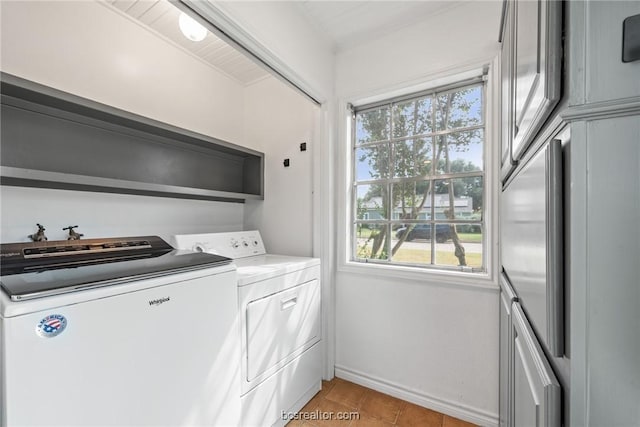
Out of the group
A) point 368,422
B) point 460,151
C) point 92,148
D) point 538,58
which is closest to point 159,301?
point 92,148

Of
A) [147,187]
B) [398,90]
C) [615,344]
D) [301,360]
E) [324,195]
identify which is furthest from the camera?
[324,195]

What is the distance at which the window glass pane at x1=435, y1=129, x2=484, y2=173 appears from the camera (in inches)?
66.3

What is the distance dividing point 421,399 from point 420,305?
0.63m

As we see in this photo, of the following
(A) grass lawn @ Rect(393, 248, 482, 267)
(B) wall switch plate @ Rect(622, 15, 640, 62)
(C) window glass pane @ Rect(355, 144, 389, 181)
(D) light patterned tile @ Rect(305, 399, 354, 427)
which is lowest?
(D) light patterned tile @ Rect(305, 399, 354, 427)

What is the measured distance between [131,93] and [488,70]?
2.32 metres

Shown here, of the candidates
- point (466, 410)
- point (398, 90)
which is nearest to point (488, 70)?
point (398, 90)

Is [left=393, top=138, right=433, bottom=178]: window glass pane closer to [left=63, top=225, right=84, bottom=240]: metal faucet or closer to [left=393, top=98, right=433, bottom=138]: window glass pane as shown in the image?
[left=393, top=98, right=433, bottom=138]: window glass pane

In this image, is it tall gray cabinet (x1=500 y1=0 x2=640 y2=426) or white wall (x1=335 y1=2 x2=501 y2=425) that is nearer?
tall gray cabinet (x1=500 y1=0 x2=640 y2=426)

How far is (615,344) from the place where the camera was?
0.39m

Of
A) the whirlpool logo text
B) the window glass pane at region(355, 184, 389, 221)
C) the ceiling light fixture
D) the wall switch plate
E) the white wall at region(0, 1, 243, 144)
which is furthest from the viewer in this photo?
the window glass pane at region(355, 184, 389, 221)

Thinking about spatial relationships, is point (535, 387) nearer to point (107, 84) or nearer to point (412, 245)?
point (412, 245)

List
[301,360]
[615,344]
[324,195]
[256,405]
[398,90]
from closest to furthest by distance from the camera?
1. [615,344]
2. [256,405]
3. [301,360]
4. [398,90]
5. [324,195]

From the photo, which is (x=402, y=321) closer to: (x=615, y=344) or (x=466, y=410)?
(x=466, y=410)

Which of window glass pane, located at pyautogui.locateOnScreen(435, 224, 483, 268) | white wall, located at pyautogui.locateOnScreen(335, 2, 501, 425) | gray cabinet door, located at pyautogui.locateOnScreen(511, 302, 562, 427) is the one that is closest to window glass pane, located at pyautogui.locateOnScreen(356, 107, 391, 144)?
white wall, located at pyautogui.locateOnScreen(335, 2, 501, 425)
